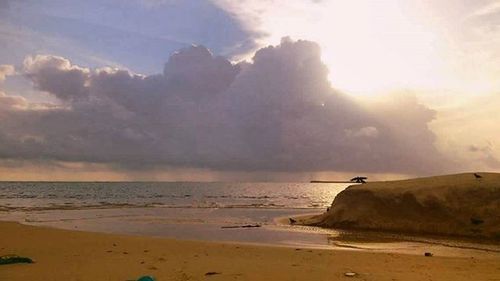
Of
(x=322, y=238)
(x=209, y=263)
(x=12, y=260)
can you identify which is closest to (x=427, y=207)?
(x=322, y=238)

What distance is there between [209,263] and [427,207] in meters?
16.5

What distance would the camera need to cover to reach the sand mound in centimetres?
2431

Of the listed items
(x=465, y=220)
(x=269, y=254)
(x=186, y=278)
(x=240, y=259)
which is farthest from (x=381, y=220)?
(x=186, y=278)

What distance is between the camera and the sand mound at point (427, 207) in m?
24.3

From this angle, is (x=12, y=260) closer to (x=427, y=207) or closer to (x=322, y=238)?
(x=322, y=238)

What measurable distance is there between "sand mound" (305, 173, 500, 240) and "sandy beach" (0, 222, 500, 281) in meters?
7.15

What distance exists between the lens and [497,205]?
2384 centimetres

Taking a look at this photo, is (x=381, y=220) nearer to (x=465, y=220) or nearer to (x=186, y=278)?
(x=465, y=220)

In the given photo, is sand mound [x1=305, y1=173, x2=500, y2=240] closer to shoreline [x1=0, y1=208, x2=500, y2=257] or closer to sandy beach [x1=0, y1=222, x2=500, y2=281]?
shoreline [x1=0, y1=208, x2=500, y2=257]

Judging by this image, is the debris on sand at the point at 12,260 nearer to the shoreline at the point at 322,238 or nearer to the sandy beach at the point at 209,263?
the sandy beach at the point at 209,263

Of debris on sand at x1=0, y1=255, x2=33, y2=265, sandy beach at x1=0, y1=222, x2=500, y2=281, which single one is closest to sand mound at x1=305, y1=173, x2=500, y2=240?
sandy beach at x1=0, y1=222, x2=500, y2=281

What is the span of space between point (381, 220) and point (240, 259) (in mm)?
14737

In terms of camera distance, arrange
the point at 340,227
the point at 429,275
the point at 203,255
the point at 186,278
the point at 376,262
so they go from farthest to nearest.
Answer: the point at 340,227 < the point at 203,255 < the point at 376,262 < the point at 429,275 < the point at 186,278

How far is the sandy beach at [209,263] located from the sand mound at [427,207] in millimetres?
7149
